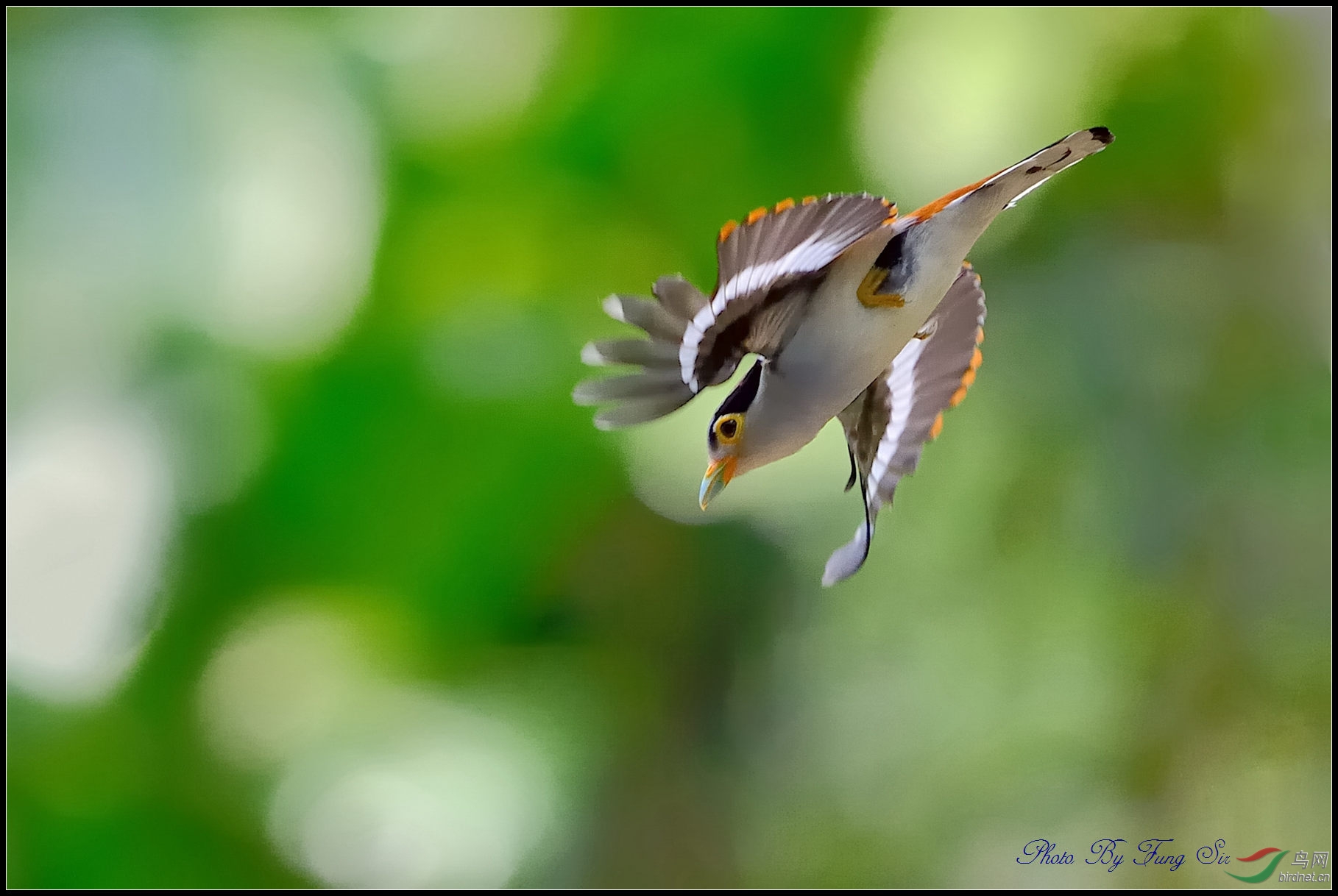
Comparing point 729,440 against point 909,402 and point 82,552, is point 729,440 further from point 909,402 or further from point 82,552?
point 82,552

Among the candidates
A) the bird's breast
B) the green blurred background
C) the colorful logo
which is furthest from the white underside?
the colorful logo

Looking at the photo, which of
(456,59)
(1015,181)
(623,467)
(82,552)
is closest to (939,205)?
(1015,181)

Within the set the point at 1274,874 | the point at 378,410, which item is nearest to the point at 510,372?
the point at 378,410

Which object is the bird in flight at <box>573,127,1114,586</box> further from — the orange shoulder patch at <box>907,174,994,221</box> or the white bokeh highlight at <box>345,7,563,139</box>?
the white bokeh highlight at <box>345,7,563,139</box>

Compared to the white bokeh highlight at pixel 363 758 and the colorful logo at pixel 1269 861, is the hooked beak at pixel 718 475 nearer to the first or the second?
the white bokeh highlight at pixel 363 758

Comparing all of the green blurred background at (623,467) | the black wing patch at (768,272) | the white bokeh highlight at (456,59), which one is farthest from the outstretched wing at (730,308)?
the white bokeh highlight at (456,59)

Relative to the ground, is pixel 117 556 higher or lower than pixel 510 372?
lower

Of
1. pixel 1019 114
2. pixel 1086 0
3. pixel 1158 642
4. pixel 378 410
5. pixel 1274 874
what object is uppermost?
pixel 1086 0

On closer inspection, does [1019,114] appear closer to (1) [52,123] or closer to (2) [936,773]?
(2) [936,773]
